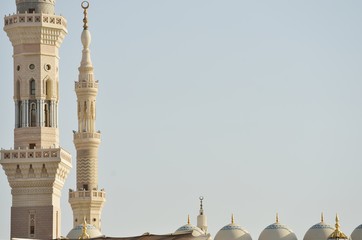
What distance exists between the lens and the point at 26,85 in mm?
94812

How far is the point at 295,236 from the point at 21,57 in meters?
29.8

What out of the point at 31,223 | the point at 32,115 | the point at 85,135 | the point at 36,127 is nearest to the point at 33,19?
the point at 32,115

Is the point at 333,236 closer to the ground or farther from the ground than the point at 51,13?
closer to the ground

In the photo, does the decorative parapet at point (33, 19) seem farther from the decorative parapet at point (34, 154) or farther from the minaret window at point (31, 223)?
the minaret window at point (31, 223)

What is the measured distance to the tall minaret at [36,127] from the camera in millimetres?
93188

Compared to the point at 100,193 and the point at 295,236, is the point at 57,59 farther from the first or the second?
the point at 295,236

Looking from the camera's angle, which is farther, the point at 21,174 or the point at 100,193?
the point at 100,193

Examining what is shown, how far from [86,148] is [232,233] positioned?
43.7 ft

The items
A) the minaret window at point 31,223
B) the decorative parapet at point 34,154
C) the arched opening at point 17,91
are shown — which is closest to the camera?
the decorative parapet at point 34,154

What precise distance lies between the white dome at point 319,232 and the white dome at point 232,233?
14.3 ft

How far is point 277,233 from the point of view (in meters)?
115

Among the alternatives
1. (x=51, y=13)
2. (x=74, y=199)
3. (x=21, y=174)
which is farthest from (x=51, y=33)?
(x=74, y=199)

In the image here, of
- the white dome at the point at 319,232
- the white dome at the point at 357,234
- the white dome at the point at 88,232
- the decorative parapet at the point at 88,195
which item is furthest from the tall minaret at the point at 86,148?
the white dome at the point at 357,234

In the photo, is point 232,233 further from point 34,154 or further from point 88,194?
point 34,154
